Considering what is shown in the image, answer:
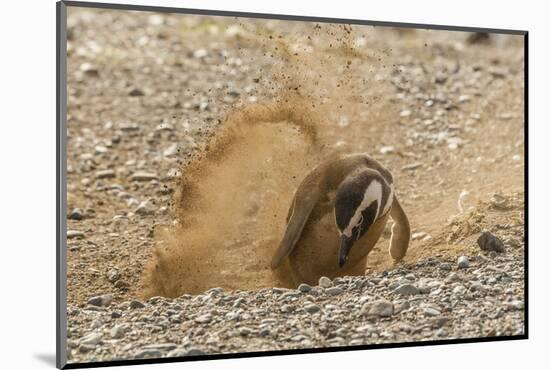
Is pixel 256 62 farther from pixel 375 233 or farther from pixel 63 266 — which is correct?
pixel 63 266

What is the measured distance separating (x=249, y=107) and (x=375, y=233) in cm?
103

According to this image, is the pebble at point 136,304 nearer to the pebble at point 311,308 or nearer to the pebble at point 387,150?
the pebble at point 311,308

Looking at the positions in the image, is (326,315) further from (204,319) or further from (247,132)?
(247,132)

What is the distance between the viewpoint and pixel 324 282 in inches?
230

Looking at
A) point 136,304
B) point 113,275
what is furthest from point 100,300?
point 113,275

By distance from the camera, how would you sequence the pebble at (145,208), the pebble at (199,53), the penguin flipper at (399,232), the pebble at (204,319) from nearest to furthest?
the pebble at (204,319) < the penguin flipper at (399,232) < the pebble at (145,208) < the pebble at (199,53)

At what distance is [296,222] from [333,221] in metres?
0.21

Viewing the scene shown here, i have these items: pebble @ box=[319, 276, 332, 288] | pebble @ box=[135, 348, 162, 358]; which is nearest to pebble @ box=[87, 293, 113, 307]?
pebble @ box=[135, 348, 162, 358]

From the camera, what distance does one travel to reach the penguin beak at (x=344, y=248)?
584cm

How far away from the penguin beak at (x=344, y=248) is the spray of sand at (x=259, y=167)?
355 mm

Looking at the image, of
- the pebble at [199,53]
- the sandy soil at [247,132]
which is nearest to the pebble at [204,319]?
the sandy soil at [247,132]

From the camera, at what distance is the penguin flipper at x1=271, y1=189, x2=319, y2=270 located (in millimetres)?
5848

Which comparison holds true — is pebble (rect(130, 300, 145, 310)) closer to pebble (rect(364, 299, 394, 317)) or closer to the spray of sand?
the spray of sand

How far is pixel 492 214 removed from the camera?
644 cm
